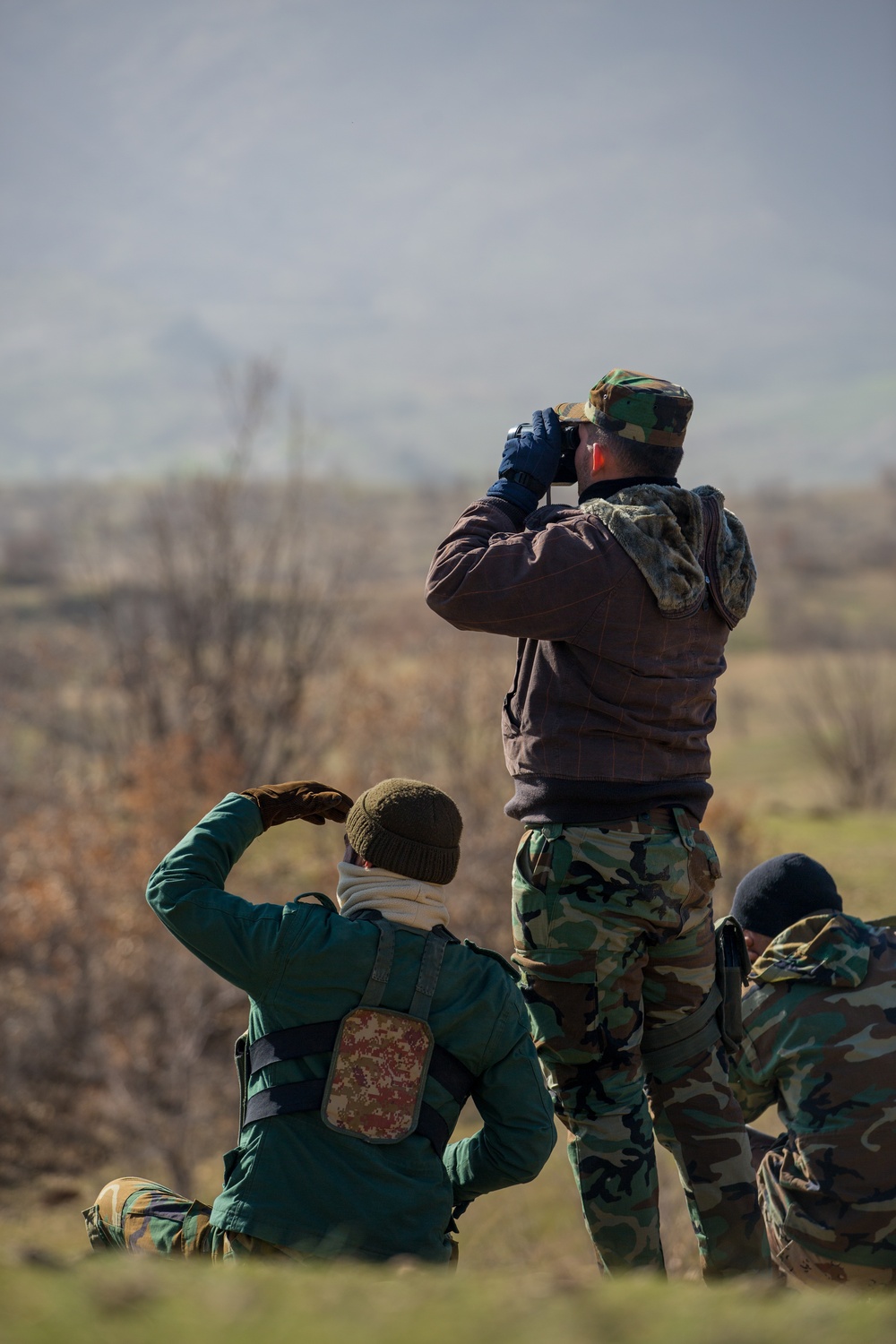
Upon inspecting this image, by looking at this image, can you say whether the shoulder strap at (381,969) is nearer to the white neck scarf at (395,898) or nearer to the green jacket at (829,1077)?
the white neck scarf at (395,898)

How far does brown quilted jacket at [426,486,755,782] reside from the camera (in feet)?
8.68

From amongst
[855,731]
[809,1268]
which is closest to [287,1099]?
[809,1268]

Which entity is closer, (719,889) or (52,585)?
(719,889)

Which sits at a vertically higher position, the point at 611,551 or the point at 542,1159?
the point at 611,551

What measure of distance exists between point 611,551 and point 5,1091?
10234 millimetres

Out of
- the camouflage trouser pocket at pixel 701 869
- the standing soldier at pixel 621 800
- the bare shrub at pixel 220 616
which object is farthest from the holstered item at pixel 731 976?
the bare shrub at pixel 220 616

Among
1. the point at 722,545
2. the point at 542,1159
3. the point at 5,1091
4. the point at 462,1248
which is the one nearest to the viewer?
the point at 542,1159

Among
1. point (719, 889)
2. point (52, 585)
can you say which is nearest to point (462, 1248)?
point (719, 889)

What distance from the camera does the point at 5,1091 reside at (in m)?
11.0

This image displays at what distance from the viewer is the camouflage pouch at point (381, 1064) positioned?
2.33 m

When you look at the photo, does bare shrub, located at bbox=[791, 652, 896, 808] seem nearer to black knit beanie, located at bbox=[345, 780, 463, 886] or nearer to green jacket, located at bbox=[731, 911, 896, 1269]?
green jacket, located at bbox=[731, 911, 896, 1269]

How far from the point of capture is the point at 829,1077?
302 centimetres

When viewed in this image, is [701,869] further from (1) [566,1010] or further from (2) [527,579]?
(2) [527,579]

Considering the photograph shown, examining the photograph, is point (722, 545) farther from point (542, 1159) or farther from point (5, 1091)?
point (5, 1091)
